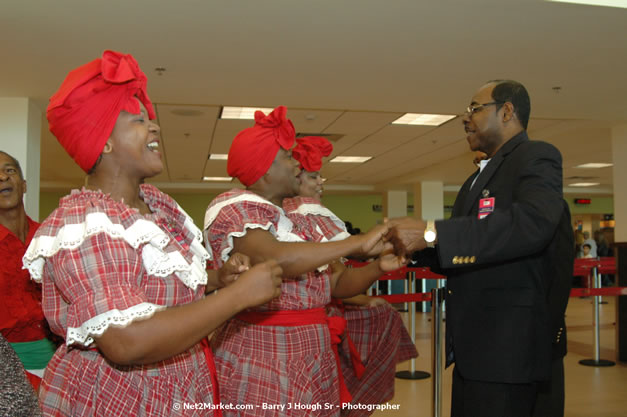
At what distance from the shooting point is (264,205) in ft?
7.22

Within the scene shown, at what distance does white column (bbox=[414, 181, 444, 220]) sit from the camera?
1642 cm

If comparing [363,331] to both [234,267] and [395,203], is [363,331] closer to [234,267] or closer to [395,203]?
[234,267]

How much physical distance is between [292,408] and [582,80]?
5437mm

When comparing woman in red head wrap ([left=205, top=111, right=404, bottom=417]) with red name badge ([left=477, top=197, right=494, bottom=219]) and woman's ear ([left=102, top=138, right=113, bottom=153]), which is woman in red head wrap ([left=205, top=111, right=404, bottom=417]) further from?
woman's ear ([left=102, top=138, right=113, bottom=153])

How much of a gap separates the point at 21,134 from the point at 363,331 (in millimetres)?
4967

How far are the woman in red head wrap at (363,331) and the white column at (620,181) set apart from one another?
552cm

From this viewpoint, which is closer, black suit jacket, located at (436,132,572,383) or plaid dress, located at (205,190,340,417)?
black suit jacket, located at (436,132,572,383)

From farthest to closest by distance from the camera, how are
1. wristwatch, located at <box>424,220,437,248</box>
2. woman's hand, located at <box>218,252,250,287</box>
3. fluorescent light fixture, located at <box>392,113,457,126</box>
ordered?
fluorescent light fixture, located at <box>392,113,457,126</box> < wristwatch, located at <box>424,220,437,248</box> < woman's hand, located at <box>218,252,250,287</box>

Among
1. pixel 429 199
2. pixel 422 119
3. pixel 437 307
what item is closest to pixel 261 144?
pixel 437 307

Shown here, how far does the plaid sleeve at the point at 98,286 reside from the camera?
3.90 feet

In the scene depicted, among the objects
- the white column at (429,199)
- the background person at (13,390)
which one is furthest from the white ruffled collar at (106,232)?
the white column at (429,199)

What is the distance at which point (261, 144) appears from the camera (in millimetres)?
2395

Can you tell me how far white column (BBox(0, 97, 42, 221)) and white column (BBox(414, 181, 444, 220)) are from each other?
11.9 meters

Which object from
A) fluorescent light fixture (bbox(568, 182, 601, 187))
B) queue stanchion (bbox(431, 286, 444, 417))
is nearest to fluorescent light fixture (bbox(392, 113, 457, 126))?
queue stanchion (bbox(431, 286, 444, 417))
